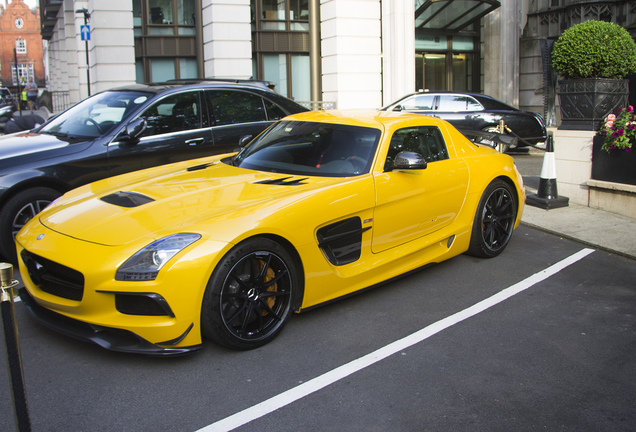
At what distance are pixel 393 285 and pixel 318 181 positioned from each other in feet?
4.47

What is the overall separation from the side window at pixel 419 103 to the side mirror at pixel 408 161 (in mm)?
10654

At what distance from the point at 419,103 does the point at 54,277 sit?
12545 millimetres

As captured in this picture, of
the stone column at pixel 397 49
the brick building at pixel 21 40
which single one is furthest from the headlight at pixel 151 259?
the brick building at pixel 21 40

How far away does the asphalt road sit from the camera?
3.10 metres

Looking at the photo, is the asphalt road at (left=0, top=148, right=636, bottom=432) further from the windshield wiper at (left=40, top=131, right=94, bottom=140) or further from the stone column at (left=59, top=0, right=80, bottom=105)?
the stone column at (left=59, top=0, right=80, bottom=105)

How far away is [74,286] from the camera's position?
11.7ft

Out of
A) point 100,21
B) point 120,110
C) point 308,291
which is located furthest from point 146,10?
point 308,291

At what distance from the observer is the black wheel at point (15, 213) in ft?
17.9

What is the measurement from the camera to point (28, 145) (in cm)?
600

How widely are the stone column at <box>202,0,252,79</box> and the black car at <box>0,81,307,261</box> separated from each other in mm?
12908

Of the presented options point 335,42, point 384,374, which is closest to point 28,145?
point 384,374

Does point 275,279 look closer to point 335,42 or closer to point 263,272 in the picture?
point 263,272

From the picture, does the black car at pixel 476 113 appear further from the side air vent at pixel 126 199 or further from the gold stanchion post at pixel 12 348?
the gold stanchion post at pixel 12 348

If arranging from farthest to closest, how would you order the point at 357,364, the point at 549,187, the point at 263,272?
the point at 549,187 < the point at 263,272 < the point at 357,364
